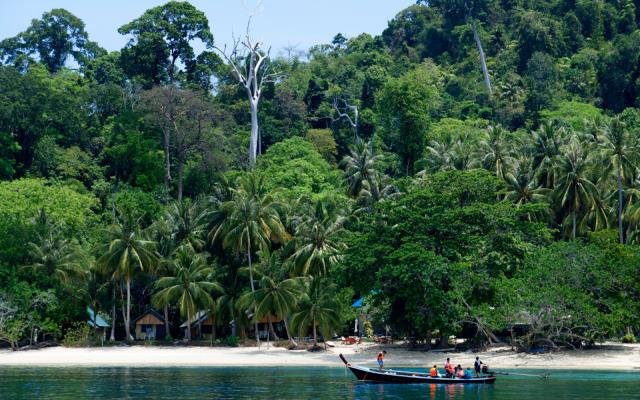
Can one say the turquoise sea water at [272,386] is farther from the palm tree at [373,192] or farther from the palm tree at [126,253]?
the palm tree at [373,192]

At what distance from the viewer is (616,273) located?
5378 centimetres

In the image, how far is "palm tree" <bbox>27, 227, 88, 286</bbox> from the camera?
6594 centimetres

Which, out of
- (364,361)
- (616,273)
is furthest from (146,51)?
(616,273)

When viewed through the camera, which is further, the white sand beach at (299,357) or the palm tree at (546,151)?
the palm tree at (546,151)

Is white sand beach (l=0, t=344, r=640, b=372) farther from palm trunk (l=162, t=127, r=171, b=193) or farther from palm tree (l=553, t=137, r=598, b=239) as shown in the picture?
palm trunk (l=162, t=127, r=171, b=193)

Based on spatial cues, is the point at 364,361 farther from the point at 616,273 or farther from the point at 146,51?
the point at 146,51

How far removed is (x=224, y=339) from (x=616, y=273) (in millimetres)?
29204

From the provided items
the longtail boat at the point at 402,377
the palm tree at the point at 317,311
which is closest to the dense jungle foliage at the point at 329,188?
the palm tree at the point at 317,311

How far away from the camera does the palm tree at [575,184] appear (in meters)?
67.2

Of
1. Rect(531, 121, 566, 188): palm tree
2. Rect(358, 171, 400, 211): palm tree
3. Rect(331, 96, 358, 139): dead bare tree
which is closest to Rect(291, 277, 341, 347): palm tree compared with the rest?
Rect(358, 171, 400, 211): palm tree

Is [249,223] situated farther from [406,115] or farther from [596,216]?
[596,216]

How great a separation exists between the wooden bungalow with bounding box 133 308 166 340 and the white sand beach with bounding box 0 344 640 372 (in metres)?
4.87

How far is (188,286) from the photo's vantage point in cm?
6378

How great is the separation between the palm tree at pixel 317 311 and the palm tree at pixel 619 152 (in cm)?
2126
